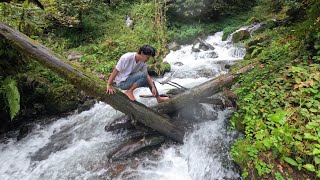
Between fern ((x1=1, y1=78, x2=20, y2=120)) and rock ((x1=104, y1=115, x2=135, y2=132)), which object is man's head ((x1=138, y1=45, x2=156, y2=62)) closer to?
rock ((x1=104, y1=115, x2=135, y2=132))

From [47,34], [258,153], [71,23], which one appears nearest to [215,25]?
[71,23]

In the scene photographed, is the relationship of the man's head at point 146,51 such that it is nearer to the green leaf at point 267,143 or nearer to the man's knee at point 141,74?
the man's knee at point 141,74

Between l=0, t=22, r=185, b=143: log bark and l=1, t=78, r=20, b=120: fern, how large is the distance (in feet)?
3.15

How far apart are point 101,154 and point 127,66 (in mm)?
2116

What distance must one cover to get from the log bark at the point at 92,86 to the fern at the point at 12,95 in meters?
0.96

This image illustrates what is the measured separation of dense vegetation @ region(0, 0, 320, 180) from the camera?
3.78m

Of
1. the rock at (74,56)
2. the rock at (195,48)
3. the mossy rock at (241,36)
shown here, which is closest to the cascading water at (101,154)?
the rock at (74,56)

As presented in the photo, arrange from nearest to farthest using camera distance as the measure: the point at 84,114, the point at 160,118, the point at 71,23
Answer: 1. the point at 160,118
2. the point at 84,114
3. the point at 71,23

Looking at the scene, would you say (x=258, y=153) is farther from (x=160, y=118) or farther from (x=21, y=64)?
(x=21, y=64)

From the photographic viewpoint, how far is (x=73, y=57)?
37.9ft

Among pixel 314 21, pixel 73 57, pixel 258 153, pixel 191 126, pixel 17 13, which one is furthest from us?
pixel 73 57

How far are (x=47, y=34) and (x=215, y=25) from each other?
10.5 m

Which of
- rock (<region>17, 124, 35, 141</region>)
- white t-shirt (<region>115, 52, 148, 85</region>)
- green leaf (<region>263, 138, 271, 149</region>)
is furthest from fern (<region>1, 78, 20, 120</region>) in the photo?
green leaf (<region>263, 138, 271, 149</region>)

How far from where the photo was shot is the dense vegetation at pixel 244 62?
378 centimetres
